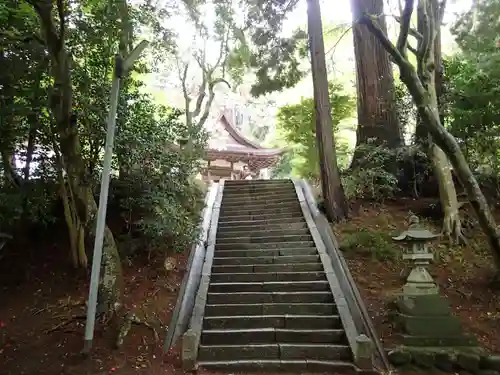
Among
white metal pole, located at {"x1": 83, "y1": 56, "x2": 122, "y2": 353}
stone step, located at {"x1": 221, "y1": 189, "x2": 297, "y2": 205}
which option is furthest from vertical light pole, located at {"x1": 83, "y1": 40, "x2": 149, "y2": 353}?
stone step, located at {"x1": 221, "y1": 189, "x2": 297, "y2": 205}

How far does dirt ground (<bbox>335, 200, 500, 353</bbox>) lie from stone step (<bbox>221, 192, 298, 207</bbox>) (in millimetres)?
2306

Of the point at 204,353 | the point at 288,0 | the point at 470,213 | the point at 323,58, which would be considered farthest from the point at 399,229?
the point at 288,0

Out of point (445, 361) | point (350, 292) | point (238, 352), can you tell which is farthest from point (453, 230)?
point (238, 352)

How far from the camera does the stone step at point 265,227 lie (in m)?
9.80

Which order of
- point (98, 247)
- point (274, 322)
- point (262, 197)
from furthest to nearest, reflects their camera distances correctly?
point (262, 197), point (274, 322), point (98, 247)

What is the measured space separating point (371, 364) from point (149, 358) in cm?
291

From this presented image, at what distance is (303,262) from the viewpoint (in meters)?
8.24

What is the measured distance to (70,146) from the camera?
5590mm

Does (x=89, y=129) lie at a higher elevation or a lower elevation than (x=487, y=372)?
higher

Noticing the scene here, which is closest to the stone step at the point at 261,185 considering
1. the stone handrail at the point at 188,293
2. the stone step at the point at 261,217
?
the stone step at the point at 261,217

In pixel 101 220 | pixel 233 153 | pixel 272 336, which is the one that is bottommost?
pixel 272 336

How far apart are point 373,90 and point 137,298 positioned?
8534 mm

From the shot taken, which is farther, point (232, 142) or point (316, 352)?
point (232, 142)

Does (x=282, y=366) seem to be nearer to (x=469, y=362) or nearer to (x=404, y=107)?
(x=469, y=362)
